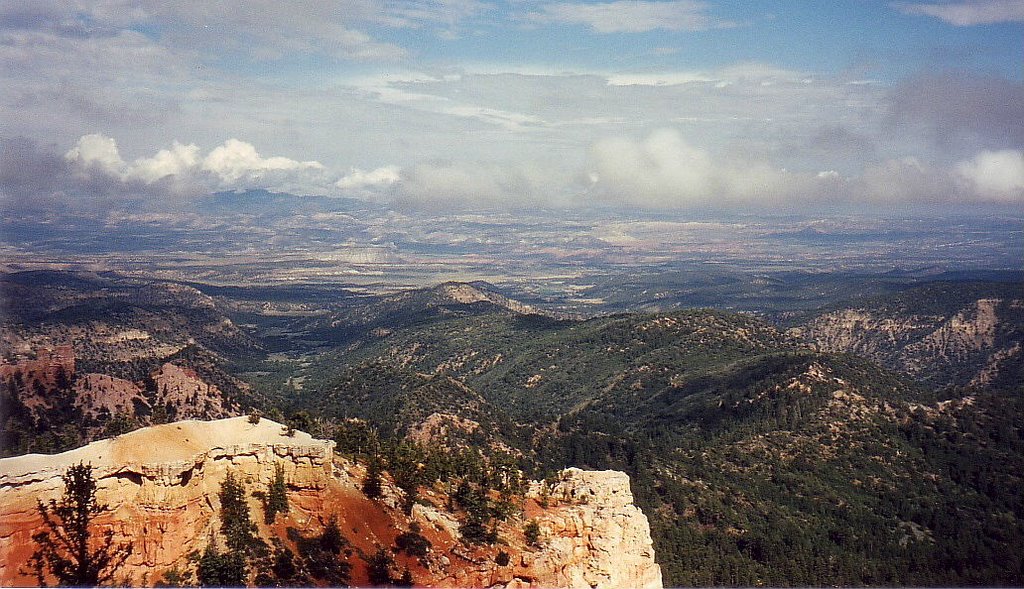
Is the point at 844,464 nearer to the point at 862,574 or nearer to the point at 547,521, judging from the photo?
the point at 862,574

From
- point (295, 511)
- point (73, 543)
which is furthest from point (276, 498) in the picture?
point (73, 543)

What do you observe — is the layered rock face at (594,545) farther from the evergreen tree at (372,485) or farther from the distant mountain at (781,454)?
the distant mountain at (781,454)

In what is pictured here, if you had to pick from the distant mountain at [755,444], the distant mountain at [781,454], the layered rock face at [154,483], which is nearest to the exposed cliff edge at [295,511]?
the layered rock face at [154,483]

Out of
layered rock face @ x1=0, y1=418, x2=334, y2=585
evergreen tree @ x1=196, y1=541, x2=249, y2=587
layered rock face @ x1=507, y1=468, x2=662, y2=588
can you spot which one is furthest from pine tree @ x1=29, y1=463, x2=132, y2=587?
layered rock face @ x1=507, y1=468, x2=662, y2=588

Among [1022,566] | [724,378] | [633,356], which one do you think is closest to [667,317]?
[633,356]

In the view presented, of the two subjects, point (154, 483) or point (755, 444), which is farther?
point (755, 444)

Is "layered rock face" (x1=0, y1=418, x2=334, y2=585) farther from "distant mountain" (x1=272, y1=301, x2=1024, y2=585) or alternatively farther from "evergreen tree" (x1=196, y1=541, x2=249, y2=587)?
"distant mountain" (x1=272, y1=301, x2=1024, y2=585)

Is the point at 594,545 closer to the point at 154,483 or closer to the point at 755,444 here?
the point at 154,483
